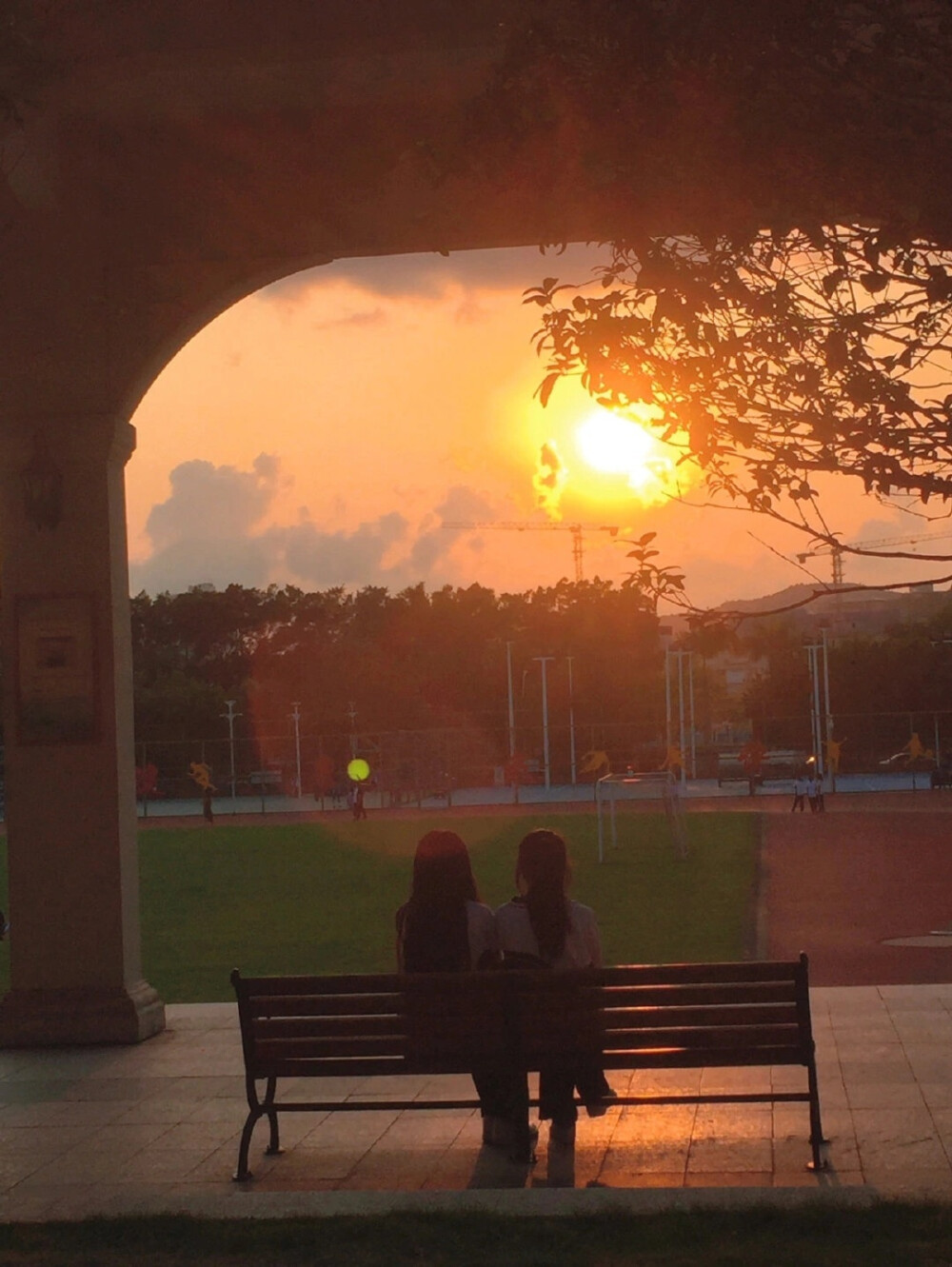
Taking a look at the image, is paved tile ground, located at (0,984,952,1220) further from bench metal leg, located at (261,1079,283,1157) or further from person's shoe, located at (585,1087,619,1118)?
person's shoe, located at (585,1087,619,1118)

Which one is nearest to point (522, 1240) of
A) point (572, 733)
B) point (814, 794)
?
point (814, 794)

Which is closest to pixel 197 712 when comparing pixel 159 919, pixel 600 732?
pixel 600 732

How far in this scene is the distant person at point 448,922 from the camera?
6.09 meters

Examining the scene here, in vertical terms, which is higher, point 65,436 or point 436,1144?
point 65,436

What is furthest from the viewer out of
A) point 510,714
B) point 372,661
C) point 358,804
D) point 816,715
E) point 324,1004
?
point 372,661

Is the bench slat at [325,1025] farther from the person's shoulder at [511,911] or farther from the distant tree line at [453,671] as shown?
the distant tree line at [453,671]

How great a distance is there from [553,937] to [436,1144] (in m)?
1.06

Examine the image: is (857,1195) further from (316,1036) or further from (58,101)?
(58,101)

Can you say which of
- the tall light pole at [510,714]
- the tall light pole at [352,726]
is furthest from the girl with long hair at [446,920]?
the tall light pole at [352,726]

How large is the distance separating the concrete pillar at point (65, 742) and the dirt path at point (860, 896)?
660cm

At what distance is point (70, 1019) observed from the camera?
28.8 ft

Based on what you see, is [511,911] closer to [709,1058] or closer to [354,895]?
[709,1058]

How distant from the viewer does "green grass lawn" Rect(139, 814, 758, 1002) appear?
621 inches

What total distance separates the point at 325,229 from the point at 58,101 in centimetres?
152
